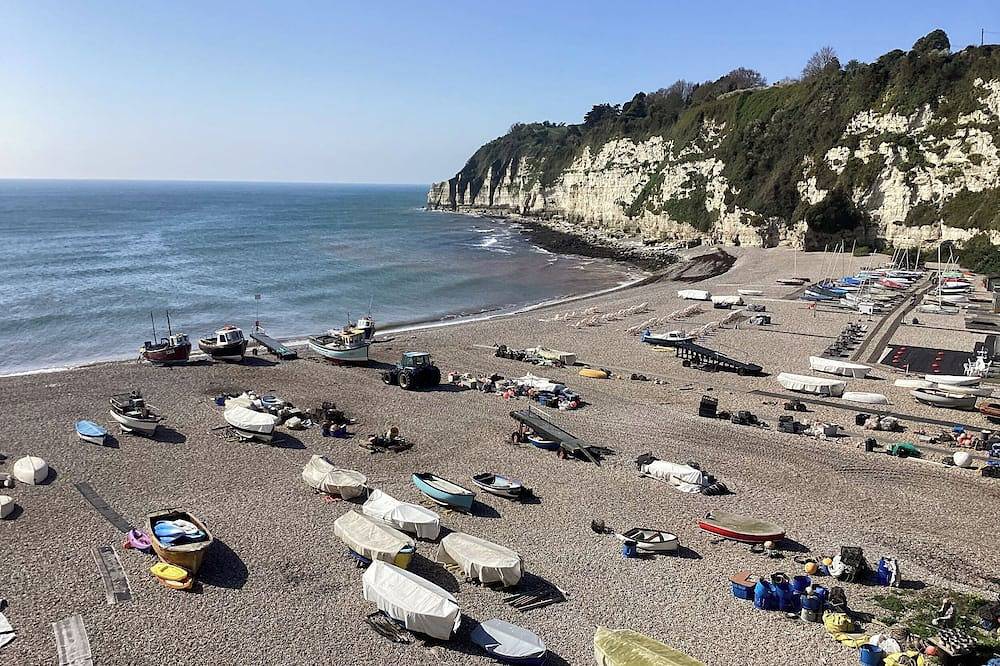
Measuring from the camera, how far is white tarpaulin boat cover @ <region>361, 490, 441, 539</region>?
54.9 ft

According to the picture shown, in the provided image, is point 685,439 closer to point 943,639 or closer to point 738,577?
point 738,577

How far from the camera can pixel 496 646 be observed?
12.6m

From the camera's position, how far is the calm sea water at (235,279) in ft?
144

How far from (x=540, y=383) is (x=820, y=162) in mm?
59001

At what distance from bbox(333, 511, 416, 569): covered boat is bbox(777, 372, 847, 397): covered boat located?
20.2 m

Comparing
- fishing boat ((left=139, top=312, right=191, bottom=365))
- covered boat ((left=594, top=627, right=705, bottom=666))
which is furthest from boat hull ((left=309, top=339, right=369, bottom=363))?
covered boat ((left=594, top=627, right=705, bottom=666))

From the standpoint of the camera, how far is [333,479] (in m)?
19.2

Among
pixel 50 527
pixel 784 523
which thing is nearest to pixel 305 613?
pixel 50 527

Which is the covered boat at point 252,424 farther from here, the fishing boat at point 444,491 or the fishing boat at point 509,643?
the fishing boat at point 509,643

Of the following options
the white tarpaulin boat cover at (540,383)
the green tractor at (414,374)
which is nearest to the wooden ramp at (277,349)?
the green tractor at (414,374)

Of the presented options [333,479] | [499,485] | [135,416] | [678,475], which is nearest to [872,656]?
[678,475]

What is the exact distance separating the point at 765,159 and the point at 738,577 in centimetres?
7533

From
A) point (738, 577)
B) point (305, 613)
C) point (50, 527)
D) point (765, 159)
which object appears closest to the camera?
point (305, 613)

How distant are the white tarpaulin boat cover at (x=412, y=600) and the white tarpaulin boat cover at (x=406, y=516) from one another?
2146 mm
